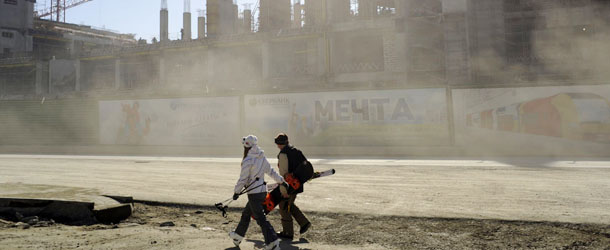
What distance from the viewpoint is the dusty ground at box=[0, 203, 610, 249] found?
5.39 m

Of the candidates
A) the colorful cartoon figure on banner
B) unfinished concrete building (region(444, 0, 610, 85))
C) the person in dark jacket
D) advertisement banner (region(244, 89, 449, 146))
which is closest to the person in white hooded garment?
the person in dark jacket

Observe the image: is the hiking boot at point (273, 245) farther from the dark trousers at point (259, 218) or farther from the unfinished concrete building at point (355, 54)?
the unfinished concrete building at point (355, 54)

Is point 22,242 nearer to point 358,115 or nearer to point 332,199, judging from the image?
point 332,199

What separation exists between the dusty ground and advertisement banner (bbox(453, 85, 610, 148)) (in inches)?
624

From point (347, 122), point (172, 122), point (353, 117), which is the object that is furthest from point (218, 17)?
point (353, 117)

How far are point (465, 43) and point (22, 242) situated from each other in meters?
29.3

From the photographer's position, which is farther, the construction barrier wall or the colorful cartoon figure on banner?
the colorful cartoon figure on banner

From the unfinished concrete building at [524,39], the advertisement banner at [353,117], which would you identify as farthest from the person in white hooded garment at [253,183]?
the unfinished concrete building at [524,39]

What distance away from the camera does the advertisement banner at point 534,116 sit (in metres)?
19.5

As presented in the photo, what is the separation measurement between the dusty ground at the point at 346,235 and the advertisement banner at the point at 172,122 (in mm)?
18721

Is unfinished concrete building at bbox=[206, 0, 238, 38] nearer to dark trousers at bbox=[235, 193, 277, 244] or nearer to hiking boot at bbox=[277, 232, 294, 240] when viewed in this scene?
hiking boot at bbox=[277, 232, 294, 240]

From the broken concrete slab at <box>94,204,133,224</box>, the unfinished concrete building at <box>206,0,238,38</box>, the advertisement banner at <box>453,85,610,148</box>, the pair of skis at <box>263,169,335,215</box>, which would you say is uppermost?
the unfinished concrete building at <box>206,0,238,38</box>

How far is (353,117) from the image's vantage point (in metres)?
23.3

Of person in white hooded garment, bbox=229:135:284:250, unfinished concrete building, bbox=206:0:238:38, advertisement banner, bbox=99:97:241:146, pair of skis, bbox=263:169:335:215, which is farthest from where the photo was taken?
unfinished concrete building, bbox=206:0:238:38
